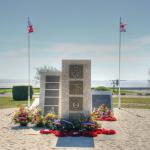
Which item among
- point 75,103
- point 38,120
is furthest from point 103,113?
point 38,120

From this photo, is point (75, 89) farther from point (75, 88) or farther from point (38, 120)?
point (38, 120)

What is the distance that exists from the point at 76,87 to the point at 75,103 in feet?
2.95

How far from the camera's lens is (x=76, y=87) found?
16.6m

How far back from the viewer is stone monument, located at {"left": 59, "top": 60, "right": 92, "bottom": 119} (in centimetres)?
1636

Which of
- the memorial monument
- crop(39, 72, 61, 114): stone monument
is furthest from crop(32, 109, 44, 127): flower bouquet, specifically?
crop(39, 72, 61, 114): stone monument

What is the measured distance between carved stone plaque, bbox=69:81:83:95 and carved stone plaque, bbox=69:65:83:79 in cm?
34

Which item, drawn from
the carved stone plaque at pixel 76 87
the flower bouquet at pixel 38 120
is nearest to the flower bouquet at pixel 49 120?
the flower bouquet at pixel 38 120

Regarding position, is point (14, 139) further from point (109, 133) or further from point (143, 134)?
point (143, 134)

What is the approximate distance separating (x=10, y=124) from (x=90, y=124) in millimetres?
5497

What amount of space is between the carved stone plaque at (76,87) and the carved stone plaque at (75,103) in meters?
0.34

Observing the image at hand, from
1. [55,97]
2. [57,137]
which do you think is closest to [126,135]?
[57,137]

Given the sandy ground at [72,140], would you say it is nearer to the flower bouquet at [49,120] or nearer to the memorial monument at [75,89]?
the flower bouquet at [49,120]

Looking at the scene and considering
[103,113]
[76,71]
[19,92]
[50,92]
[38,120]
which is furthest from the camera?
[19,92]

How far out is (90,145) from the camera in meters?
12.4
